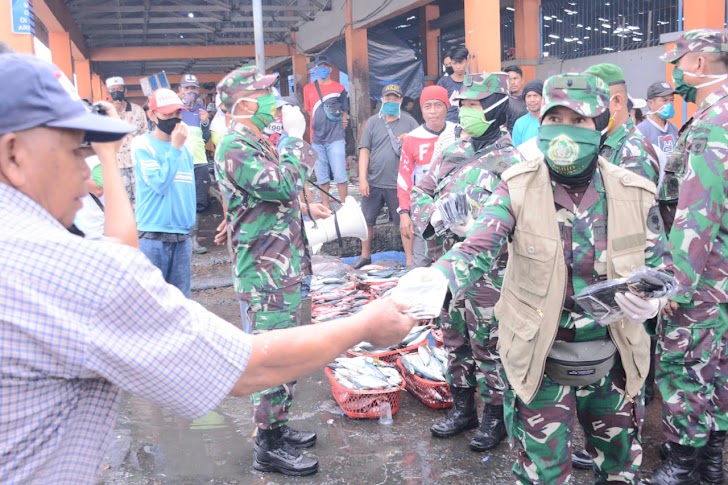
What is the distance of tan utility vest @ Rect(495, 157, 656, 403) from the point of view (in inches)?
109

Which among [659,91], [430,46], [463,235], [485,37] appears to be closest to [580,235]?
[463,235]

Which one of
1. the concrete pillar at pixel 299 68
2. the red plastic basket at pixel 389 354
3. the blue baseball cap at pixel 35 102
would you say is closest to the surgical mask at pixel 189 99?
the red plastic basket at pixel 389 354

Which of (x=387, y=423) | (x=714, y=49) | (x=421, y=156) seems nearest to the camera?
(x=714, y=49)

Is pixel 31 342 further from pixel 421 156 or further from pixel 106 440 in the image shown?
pixel 421 156

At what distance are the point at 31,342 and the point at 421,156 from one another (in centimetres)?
593

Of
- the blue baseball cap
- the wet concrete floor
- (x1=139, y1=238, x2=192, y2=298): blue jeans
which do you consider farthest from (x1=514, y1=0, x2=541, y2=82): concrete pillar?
the blue baseball cap

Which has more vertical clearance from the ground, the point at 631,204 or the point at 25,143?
the point at 25,143

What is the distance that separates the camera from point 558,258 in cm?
278

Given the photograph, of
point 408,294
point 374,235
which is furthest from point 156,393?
point 374,235

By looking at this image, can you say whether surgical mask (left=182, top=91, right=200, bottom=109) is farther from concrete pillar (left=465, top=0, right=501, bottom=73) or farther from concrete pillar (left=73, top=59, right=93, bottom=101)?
concrete pillar (left=73, top=59, right=93, bottom=101)

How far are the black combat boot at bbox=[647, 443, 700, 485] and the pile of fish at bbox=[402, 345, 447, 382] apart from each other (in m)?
1.59

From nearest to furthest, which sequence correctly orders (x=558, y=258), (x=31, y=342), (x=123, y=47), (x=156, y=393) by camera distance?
(x=31, y=342)
(x=156, y=393)
(x=558, y=258)
(x=123, y=47)

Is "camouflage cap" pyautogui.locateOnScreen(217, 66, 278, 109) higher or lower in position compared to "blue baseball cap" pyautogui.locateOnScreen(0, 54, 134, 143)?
higher

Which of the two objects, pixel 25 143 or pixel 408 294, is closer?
pixel 25 143
